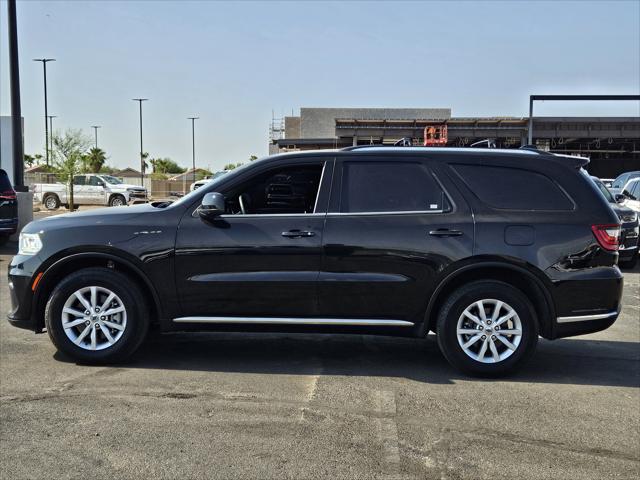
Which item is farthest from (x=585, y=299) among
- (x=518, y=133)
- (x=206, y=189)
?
(x=518, y=133)

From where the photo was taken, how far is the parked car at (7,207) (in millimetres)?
13211

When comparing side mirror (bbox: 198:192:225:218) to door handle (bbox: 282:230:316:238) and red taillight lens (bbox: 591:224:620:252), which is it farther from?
red taillight lens (bbox: 591:224:620:252)

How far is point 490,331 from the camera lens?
5164mm

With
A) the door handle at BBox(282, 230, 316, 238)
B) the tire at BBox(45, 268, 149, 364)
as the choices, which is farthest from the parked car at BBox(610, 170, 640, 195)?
the tire at BBox(45, 268, 149, 364)

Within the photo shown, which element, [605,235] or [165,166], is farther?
[165,166]

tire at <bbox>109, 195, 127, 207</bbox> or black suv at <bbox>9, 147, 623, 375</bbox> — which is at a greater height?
black suv at <bbox>9, 147, 623, 375</bbox>

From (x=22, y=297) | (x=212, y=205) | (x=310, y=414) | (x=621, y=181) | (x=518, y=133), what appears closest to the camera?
(x=310, y=414)

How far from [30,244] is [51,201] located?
2744 centimetres

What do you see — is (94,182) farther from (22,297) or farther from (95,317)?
(95,317)

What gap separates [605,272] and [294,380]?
266 centimetres

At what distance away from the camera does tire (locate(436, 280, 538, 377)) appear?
5133 millimetres

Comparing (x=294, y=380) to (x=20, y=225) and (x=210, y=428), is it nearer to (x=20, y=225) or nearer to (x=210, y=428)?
(x=210, y=428)

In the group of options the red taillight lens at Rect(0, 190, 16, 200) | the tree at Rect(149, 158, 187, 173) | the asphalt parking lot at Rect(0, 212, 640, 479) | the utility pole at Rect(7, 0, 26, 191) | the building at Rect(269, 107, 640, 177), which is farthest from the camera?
the tree at Rect(149, 158, 187, 173)

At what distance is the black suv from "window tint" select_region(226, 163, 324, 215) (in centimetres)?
10
